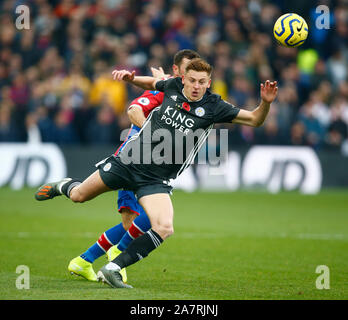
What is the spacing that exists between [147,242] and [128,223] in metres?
1.21

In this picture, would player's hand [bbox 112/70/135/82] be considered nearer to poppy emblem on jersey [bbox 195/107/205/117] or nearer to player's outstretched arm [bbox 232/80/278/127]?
poppy emblem on jersey [bbox 195/107/205/117]

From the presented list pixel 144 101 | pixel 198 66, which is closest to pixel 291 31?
pixel 198 66

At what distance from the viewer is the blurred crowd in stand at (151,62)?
735 inches

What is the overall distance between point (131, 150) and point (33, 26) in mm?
13600

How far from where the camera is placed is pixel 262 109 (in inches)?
286

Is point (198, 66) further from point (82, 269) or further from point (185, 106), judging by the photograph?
point (82, 269)

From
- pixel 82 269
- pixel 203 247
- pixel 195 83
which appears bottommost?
pixel 203 247

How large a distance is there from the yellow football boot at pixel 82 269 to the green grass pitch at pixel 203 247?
0.11 m

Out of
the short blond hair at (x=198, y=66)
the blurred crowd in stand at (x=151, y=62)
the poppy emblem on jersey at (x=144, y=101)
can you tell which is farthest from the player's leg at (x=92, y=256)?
the blurred crowd in stand at (x=151, y=62)

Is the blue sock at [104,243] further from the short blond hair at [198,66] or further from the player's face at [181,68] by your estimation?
the short blond hair at [198,66]

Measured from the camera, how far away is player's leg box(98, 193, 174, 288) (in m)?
7.00

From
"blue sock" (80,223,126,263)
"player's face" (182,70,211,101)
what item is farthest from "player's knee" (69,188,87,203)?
"player's face" (182,70,211,101)
